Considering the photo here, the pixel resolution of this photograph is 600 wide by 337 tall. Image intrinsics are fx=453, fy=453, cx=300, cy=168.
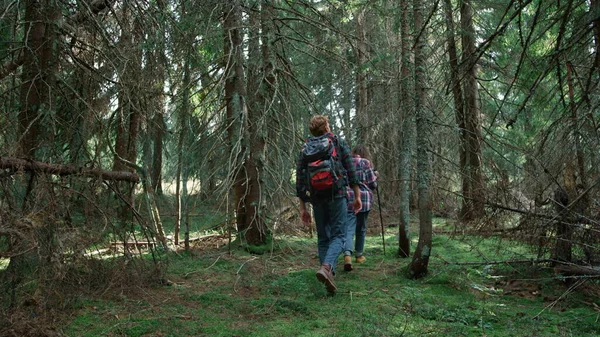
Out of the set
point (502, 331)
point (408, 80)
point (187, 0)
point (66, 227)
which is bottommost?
point (502, 331)

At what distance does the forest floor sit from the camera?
3617 millimetres

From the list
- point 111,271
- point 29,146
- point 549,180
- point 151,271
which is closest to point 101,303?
point 111,271

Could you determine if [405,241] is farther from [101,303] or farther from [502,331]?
[101,303]

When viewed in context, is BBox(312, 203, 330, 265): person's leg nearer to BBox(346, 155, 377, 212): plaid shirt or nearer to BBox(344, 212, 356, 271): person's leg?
BBox(344, 212, 356, 271): person's leg

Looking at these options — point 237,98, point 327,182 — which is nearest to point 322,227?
point 327,182

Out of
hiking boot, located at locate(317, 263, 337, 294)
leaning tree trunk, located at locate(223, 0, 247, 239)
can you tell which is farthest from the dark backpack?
leaning tree trunk, located at locate(223, 0, 247, 239)

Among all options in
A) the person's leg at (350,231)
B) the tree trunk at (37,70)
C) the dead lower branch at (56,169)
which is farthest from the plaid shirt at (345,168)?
the tree trunk at (37,70)

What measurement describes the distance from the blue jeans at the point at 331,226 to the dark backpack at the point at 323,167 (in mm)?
171

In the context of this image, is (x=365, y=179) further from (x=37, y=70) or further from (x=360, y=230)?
(x=37, y=70)

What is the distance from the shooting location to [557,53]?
2.71 metres

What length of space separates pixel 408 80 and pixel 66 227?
5.12m

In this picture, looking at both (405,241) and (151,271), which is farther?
(405,241)

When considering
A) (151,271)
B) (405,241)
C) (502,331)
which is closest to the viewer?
(502,331)

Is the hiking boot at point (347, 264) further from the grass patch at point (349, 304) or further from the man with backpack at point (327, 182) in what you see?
the man with backpack at point (327, 182)
